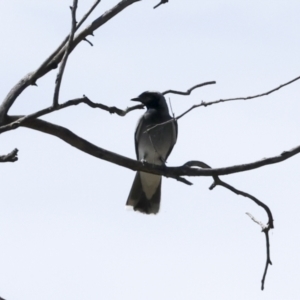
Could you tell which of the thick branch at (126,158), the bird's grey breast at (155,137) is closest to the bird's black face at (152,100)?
the bird's grey breast at (155,137)

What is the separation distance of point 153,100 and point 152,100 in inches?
0.7

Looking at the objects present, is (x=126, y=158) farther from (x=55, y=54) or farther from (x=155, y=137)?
(x=155, y=137)

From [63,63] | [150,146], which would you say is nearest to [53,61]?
[63,63]

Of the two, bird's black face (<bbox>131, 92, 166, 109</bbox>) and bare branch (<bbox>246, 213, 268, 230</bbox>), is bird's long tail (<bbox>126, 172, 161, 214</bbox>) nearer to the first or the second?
bird's black face (<bbox>131, 92, 166, 109</bbox>)

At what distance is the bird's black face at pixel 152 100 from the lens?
419 inches

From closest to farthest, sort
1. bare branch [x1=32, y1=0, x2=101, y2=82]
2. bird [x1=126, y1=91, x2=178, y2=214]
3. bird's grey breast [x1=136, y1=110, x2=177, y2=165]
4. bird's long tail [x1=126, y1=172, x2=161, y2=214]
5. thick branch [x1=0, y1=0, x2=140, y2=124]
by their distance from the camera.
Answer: thick branch [x1=0, y1=0, x2=140, y2=124]
bare branch [x1=32, y1=0, x2=101, y2=82]
bird's grey breast [x1=136, y1=110, x2=177, y2=165]
bird [x1=126, y1=91, x2=178, y2=214]
bird's long tail [x1=126, y1=172, x2=161, y2=214]

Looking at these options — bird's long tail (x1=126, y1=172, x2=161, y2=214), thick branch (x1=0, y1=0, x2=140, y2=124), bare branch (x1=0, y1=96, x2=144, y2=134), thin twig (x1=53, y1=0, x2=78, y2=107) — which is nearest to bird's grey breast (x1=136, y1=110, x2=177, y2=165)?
bird's long tail (x1=126, y1=172, x2=161, y2=214)

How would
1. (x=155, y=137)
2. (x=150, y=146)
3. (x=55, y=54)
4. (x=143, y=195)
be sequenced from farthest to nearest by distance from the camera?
(x=143, y=195) < (x=150, y=146) < (x=155, y=137) < (x=55, y=54)

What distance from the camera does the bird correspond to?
10.3 m

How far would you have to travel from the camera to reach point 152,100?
1067 centimetres

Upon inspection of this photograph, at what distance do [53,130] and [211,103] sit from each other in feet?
3.84

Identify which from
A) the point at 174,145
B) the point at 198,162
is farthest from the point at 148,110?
the point at 198,162

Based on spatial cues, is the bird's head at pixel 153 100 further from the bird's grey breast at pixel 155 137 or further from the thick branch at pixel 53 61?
the thick branch at pixel 53 61

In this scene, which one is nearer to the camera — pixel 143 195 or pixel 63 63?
pixel 63 63
